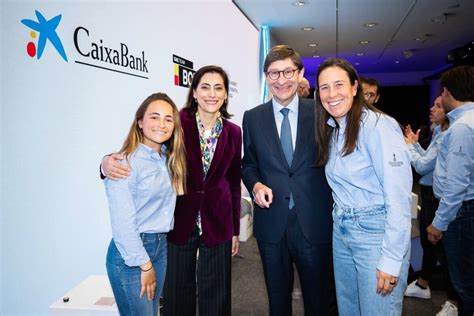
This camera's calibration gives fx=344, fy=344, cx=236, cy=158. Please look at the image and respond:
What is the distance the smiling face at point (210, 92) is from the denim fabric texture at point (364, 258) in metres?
0.88

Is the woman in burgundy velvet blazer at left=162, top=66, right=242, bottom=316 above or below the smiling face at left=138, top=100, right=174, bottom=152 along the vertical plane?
below

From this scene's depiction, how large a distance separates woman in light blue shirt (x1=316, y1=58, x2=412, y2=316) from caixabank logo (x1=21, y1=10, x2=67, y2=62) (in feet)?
5.51

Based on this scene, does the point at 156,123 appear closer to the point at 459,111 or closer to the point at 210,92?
the point at 210,92

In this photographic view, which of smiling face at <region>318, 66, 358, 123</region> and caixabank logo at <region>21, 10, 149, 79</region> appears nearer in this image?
smiling face at <region>318, 66, 358, 123</region>

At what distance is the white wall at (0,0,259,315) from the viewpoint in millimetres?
2002

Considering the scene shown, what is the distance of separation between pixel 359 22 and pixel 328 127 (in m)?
5.98

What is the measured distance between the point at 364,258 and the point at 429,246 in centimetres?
213

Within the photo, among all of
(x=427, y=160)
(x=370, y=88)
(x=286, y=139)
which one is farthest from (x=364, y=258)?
(x=370, y=88)

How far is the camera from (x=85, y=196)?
7.98ft

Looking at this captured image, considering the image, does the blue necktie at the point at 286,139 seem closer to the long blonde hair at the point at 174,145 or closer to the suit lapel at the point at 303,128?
the suit lapel at the point at 303,128

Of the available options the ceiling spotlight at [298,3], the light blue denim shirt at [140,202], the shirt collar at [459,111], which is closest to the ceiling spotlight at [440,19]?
the ceiling spotlight at [298,3]

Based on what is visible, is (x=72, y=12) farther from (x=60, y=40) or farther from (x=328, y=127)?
(x=328, y=127)

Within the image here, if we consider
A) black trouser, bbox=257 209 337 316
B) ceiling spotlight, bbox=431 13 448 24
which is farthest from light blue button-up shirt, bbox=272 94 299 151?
ceiling spotlight, bbox=431 13 448 24

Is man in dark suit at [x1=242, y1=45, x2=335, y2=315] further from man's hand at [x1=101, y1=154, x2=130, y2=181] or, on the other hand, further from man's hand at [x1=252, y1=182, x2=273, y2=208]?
man's hand at [x1=101, y1=154, x2=130, y2=181]
